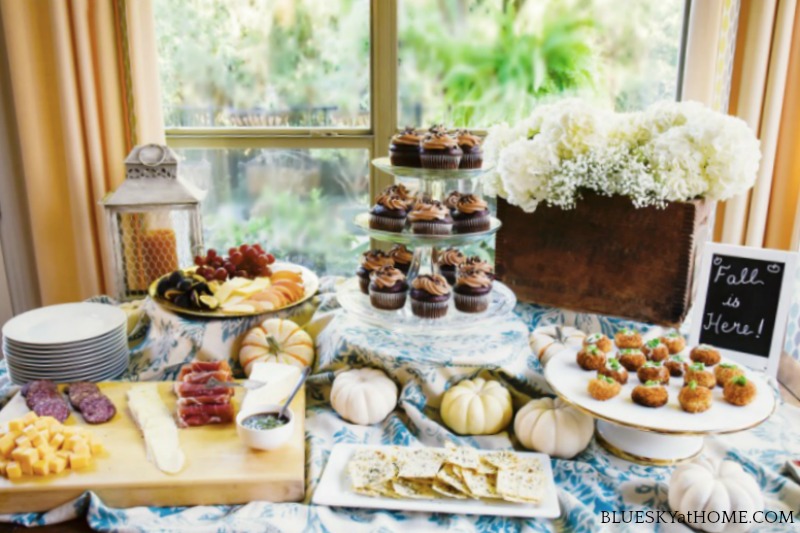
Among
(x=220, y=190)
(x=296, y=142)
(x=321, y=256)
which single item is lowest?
(x=321, y=256)

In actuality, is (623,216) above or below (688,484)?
above

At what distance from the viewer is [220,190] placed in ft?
8.96

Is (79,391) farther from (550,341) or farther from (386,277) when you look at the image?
(550,341)

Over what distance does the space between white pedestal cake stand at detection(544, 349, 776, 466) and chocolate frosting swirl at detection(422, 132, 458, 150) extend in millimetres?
563

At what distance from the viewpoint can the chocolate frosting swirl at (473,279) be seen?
161 cm

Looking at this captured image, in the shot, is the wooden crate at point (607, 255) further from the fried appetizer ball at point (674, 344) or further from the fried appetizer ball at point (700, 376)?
the fried appetizer ball at point (700, 376)

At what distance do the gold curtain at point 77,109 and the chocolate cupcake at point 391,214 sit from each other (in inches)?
44.0

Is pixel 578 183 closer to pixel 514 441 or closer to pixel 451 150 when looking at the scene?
pixel 451 150

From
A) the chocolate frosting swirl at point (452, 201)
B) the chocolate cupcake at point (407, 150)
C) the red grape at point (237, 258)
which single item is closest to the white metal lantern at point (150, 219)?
the red grape at point (237, 258)

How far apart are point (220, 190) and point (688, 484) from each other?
213 cm

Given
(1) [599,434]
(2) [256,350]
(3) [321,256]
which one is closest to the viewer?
(1) [599,434]

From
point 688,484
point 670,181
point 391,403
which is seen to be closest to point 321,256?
point 391,403

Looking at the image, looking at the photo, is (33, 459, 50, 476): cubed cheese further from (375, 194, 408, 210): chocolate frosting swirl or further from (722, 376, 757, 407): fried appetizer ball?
(722, 376, 757, 407): fried appetizer ball

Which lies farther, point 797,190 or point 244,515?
point 797,190
